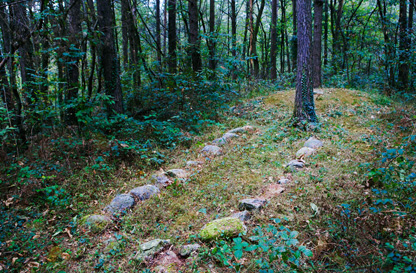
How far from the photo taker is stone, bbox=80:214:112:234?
3.12m

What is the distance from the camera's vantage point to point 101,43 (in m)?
6.14

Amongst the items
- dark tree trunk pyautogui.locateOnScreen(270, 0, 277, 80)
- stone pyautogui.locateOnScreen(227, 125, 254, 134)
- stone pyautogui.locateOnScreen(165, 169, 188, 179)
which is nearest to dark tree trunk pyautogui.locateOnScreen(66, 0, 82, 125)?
stone pyautogui.locateOnScreen(165, 169, 188, 179)

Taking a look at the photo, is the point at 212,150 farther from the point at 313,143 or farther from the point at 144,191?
the point at 313,143

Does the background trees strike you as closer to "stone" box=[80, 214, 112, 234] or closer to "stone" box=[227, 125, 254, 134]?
"stone" box=[227, 125, 254, 134]

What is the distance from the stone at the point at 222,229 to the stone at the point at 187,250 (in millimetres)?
126

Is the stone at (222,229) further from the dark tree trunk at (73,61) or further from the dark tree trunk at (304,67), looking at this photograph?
the dark tree trunk at (73,61)

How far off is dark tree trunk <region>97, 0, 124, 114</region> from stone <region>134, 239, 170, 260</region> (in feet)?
14.9

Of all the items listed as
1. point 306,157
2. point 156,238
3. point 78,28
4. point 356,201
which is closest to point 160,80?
point 78,28

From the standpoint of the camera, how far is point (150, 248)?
2615 millimetres

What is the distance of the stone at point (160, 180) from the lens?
4.10 metres

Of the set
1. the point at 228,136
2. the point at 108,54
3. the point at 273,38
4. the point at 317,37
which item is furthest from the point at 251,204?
the point at 273,38

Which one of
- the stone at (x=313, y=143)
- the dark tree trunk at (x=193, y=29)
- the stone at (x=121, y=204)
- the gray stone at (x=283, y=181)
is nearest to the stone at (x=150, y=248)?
the stone at (x=121, y=204)

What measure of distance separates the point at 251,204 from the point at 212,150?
2.30m

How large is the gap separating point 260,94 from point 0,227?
28.3 ft
